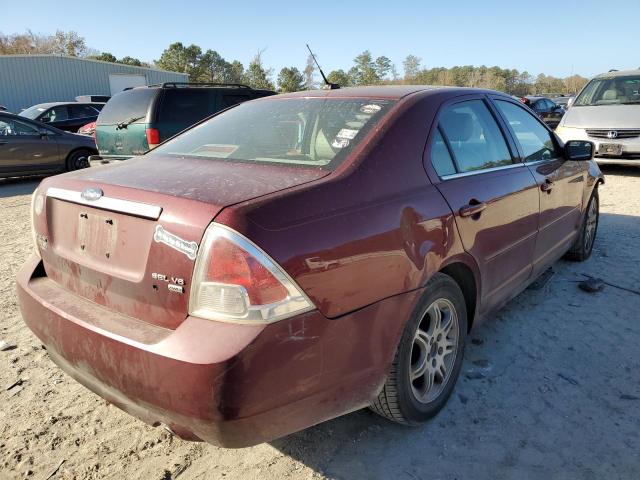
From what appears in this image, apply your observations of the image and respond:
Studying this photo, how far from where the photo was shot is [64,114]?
14.8 meters

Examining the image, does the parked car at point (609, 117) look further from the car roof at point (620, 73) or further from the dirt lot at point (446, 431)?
the dirt lot at point (446, 431)

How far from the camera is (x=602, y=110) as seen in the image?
9.65 meters

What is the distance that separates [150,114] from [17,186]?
466 centimetres

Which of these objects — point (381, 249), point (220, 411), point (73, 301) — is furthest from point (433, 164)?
point (73, 301)

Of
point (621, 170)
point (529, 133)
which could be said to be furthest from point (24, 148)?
point (621, 170)

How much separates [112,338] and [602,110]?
10.4 meters

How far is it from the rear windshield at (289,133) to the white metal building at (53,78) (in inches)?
1357

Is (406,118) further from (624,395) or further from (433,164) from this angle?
(624,395)

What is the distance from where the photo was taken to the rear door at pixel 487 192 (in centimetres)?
260

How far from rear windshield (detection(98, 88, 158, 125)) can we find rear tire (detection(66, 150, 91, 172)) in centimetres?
275

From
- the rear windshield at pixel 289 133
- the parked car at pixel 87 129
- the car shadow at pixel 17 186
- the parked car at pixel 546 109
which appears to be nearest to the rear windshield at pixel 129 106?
the car shadow at pixel 17 186

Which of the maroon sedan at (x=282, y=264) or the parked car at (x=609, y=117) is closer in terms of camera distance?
the maroon sedan at (x=282, y=264)

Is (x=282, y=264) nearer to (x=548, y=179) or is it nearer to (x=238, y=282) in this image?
(x=238, y=282)

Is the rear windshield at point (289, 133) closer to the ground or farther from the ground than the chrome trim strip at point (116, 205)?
farther from the ground
